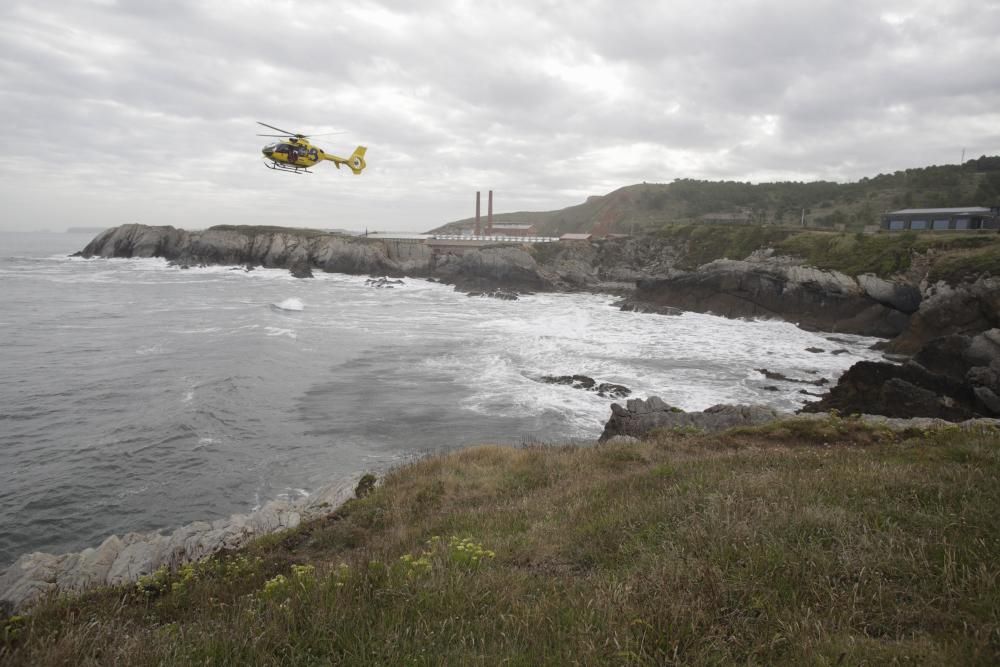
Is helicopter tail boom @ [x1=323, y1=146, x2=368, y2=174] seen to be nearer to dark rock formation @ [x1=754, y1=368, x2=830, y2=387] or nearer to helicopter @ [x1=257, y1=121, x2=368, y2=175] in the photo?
helicopter @ [x1=257, y1=121, x2=368, y2=175]

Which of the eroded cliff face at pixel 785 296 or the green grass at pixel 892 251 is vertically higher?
the green grass at pixel 892 251

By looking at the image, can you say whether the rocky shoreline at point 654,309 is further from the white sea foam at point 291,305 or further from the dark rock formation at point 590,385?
the white sea foam at point 291,305

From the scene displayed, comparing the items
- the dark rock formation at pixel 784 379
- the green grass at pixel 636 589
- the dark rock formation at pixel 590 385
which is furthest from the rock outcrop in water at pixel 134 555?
the dark rock formation at pixel 784 379

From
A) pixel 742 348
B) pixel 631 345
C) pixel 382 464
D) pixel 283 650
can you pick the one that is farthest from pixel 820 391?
pixel 283 650

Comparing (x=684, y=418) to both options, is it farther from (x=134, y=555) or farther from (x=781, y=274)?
(x=781, y=274)

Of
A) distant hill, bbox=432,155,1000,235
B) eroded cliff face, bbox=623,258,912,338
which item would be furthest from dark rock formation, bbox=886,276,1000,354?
distant hill, bbox=432,155,1000,235

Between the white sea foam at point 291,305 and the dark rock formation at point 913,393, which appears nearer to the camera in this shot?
the dark rock formation at point 913,393

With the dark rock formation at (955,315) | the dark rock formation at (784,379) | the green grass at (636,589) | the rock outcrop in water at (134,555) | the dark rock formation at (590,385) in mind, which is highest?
the dark rock formation at (955,315)
